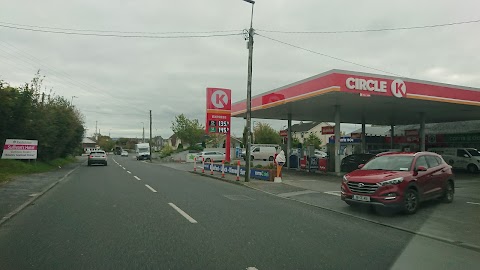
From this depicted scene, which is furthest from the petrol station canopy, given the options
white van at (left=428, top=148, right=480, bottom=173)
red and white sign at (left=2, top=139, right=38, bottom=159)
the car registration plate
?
red and white sign at (left=2, top=139, right=38, bottom=159)

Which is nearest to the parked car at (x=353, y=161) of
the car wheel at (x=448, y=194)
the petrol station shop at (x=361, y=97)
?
the petrol station shop at (x=361, y=97)

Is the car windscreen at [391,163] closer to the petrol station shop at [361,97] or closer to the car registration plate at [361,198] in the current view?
the car registration plate at [361,198]

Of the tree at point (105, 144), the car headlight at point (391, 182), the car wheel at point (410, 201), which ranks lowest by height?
the car wheel at point (410, 201)

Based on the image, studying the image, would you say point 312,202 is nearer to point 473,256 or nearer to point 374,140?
point 473,256

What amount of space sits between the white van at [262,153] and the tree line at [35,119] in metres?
21.2

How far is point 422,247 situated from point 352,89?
13203 millimetres

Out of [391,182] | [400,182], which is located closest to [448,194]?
[400,182]

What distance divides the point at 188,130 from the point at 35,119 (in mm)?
58639

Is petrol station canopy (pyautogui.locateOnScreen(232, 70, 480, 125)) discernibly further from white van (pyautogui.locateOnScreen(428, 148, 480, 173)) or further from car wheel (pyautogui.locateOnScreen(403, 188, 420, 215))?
car wheel (pyautogui.locateOnScreen(403, 188, 420, 215))

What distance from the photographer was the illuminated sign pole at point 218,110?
82.6ft

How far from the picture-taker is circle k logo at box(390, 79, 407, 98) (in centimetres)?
2019

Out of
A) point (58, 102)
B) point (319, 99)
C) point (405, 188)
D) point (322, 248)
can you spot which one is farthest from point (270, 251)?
point (58, 102)

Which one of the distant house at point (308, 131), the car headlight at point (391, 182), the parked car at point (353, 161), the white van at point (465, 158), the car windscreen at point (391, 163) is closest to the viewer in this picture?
the car headlight at point (391, 182)

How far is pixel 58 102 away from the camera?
3741 centimetres
